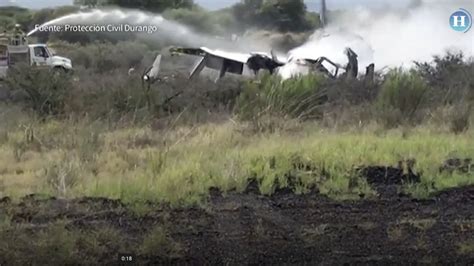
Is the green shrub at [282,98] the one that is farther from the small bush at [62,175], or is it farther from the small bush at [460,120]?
the small bush at [62,175]

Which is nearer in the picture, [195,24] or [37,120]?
[37,120]

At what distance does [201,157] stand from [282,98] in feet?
12.8

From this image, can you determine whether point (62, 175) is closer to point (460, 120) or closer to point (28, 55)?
point (460, 120)

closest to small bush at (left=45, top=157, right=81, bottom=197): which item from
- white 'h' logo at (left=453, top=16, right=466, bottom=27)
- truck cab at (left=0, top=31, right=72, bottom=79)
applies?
white 'h' logo at (left=453, top=16, right=466, bottom=27)

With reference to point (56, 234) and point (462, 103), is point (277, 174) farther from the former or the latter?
point (462, 103)

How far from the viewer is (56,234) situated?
21.9ft

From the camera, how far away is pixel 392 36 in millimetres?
28516

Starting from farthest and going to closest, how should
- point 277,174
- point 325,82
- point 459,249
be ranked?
point 325,82
point 277,174
point 459,249

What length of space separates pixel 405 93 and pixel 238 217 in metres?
8.01

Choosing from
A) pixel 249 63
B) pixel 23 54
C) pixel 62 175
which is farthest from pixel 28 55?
pixel 62 175

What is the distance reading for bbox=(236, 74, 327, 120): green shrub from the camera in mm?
13586

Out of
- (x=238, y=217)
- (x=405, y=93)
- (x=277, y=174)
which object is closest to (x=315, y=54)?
(x=405, y=93)

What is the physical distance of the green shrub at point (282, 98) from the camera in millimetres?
13586
